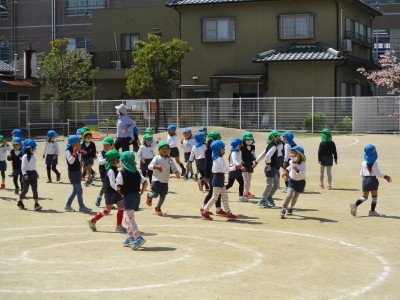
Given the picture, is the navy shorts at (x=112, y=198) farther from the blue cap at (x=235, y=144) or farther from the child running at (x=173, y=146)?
the child running at (x=173, y=146)

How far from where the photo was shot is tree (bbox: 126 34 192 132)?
37812 millimetres

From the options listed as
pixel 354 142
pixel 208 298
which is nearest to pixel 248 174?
pixel 208 298

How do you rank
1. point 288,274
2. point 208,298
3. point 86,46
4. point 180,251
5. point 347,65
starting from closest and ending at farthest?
point 208,298 < point 288,274 < point 180,251 < point 347,65 < point 86,46

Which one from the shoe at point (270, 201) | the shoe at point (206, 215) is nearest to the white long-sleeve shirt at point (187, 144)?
the shoe at point (270, 201)

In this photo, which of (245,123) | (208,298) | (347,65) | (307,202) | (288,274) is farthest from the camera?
(347,65)

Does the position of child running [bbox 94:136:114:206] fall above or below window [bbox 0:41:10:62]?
below

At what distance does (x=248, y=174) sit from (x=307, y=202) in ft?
5.47

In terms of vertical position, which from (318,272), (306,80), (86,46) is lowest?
(318,272)

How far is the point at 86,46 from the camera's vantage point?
55.2m

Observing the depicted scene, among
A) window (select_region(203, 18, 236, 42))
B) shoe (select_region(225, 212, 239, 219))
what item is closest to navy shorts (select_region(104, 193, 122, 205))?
shoe (select_region(225, 212, 239, 219))

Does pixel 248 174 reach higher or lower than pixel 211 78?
lower

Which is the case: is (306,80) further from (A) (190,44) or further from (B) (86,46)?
(B) (86,46)

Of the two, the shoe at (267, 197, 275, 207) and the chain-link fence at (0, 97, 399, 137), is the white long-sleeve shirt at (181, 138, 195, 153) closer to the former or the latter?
the shoe at (267, 197, 275, 207)

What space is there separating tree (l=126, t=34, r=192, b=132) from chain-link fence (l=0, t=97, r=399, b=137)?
40.0 inches
